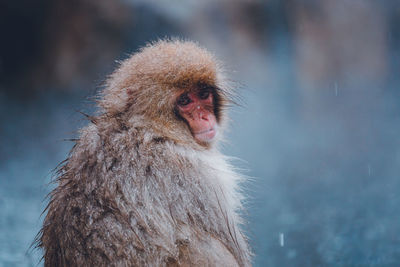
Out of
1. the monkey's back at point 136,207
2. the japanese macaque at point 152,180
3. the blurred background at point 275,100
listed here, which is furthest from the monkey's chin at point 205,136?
the blurred background at point 275,100

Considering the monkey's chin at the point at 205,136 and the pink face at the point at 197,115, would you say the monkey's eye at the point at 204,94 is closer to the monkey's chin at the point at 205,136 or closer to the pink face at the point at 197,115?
the pink face at the point at 197,115

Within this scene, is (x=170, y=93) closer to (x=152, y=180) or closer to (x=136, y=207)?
(x=152, y=180)

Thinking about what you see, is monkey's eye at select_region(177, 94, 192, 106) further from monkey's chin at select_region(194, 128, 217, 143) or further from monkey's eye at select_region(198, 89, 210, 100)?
monkey's chin at select_region(194, 128, 217, 143)

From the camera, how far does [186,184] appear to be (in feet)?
7.39

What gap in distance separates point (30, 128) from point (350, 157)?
3.09 meters

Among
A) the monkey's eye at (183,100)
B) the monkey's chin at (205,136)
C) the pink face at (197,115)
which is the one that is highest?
the monkey's eye at (183,100)

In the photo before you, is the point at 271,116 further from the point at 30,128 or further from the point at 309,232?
the point at 30,128

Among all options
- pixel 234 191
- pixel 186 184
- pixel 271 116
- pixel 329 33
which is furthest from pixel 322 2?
pixel 186 184

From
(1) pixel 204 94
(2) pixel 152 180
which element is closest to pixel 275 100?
(1) pixel 204 94

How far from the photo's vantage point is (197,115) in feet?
8.42

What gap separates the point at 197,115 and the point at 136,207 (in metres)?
0.73

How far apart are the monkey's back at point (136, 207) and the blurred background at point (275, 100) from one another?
4.03ft

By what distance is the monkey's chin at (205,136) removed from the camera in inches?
101

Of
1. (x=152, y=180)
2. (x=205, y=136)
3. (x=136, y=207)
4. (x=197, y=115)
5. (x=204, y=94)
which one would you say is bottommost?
(x=136, y=207)
